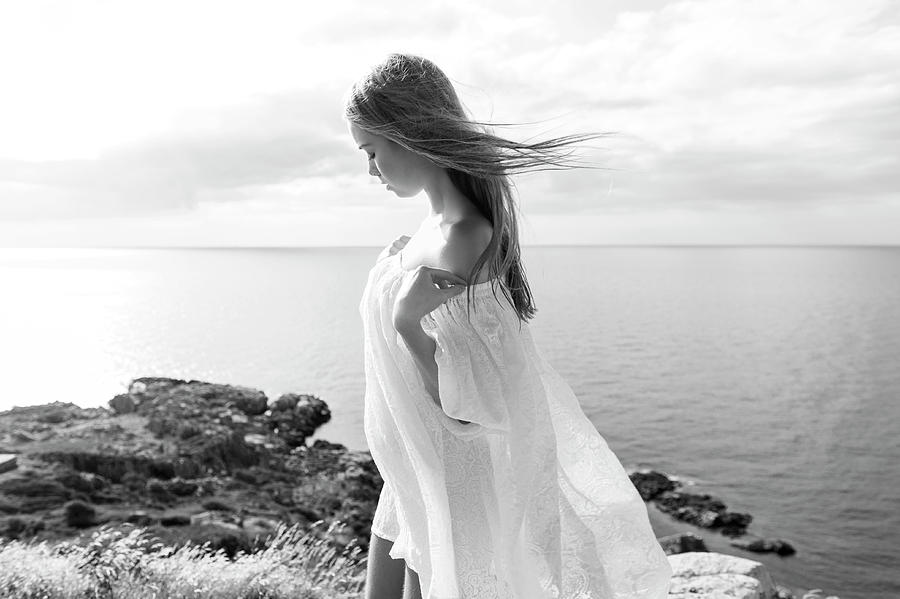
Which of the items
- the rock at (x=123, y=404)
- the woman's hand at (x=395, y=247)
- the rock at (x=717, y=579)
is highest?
the woman's hand at (x=395, y=247)

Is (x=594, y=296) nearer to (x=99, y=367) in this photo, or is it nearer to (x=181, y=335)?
(x=181, y=335)

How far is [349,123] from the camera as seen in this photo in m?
2.45

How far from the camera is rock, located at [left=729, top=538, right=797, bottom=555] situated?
18453 mm

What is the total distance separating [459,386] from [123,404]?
27040mm

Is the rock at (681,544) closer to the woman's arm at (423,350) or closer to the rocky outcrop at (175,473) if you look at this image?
the rocky outcrop at (175,473)

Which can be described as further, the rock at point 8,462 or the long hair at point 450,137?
the rock at point 8,462

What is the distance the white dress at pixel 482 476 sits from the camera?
2.35 metres

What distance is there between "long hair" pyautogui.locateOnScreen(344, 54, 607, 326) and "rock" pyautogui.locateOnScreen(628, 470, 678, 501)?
20223 millimetres

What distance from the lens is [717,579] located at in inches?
161

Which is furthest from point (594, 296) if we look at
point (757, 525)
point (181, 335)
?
point (757, 525)

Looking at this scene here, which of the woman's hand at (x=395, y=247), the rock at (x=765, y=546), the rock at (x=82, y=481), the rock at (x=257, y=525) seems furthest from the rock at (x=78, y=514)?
the rock at (x=765, y=546)

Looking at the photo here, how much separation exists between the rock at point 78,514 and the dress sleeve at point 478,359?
13890 mm

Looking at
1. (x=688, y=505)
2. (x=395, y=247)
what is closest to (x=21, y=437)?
(x=688, y=505)

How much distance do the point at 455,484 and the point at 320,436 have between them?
26750mm
